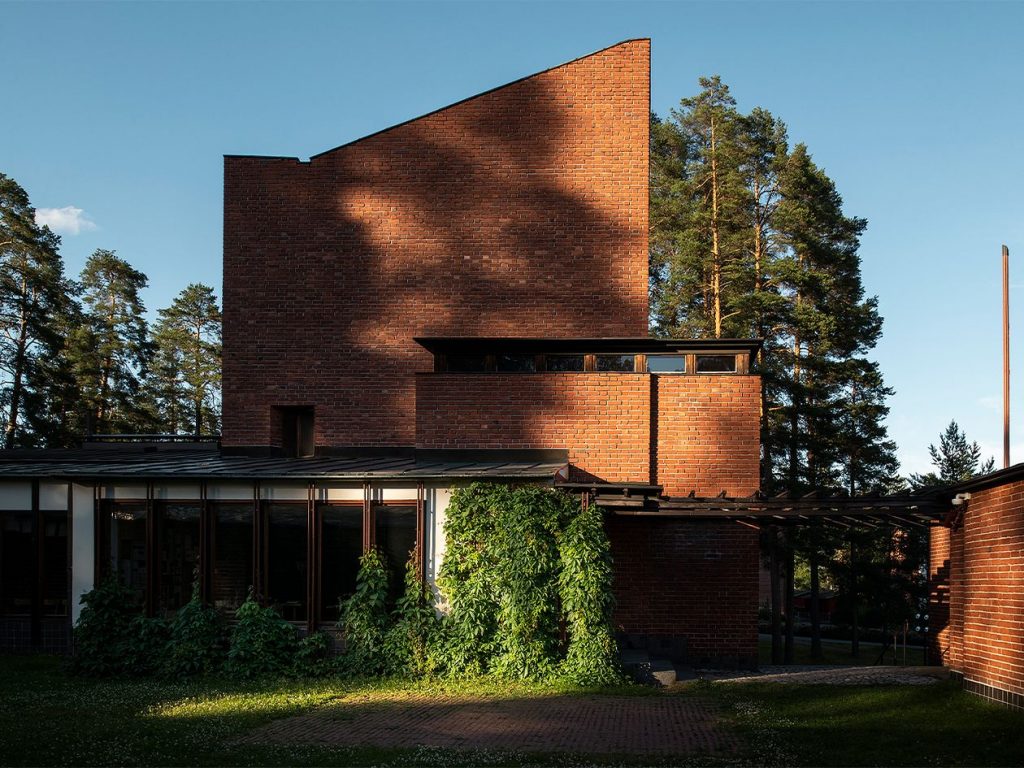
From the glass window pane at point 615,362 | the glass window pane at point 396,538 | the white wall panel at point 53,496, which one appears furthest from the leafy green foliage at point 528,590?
the white wall panel at point 53,496

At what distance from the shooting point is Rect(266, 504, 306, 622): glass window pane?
16.3m

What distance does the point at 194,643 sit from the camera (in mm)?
15688

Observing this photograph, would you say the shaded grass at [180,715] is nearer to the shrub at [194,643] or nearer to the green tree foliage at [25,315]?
the shrub at [194,643]

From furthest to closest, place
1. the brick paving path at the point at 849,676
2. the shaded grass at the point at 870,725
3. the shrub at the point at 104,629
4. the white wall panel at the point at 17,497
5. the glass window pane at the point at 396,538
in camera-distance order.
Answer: the white wall panel at the point at 17,497, the glass window pane at the point at 396,538, the shrub at the point at 104,629, the brick paving path at the point at 849,676, the shaded grass at the point at 870,725

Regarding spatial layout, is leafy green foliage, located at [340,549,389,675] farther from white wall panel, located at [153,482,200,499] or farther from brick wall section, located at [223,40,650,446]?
brick wall section, located at [223,40,650,446]

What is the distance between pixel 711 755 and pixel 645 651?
26.5 feet

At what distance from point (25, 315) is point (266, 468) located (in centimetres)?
2445

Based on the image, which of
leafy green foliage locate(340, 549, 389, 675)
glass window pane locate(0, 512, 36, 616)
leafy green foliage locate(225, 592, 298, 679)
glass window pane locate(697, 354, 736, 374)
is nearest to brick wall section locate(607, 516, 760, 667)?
glass window pane locate(697, 354, 736, 374)

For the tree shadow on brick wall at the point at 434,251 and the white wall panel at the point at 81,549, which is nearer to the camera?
the white wall panel at the point at 81,549

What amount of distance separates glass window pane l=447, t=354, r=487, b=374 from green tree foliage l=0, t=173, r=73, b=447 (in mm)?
23183

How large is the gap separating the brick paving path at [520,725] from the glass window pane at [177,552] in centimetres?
451

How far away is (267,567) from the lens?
16.4 metres

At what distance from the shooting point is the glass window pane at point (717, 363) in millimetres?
18500

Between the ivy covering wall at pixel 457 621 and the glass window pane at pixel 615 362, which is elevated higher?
the glass window pane at pixel 615 362
